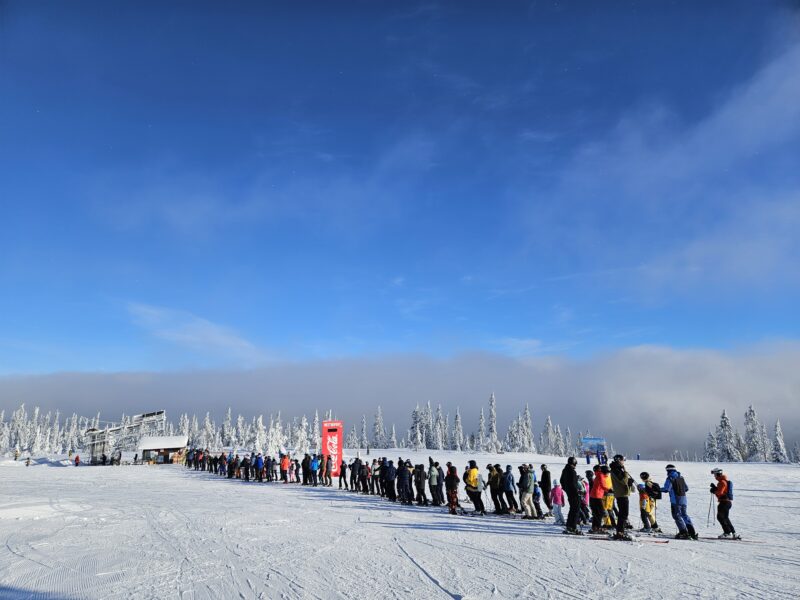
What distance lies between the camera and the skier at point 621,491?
428 inches

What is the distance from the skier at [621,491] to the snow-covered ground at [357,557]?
1.25ft

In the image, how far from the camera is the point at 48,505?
1681cm

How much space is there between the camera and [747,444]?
83125 mm

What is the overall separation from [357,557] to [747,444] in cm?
9627

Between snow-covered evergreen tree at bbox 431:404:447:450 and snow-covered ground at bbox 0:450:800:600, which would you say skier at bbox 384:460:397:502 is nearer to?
snow-covered ground at bbox 0:450:800:600

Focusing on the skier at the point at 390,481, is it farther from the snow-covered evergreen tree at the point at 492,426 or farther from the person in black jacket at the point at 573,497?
the snow-covered evergreen tree at the point at 492,426

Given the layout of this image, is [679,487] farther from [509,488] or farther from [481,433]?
[481,433]

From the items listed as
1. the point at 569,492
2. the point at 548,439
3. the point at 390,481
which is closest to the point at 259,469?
the point at 390,481

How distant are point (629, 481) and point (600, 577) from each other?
397 cm

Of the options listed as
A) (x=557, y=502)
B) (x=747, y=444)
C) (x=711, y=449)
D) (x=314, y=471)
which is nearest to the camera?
(x=557, y=502)

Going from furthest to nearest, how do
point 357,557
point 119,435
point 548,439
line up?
point 548,439 → point 119,435 → point 357,557

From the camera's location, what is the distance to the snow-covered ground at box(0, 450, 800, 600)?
7.16 meters

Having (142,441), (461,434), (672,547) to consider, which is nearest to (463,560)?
(672,547)

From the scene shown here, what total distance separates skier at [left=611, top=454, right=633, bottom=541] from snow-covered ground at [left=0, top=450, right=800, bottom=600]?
0.38m
